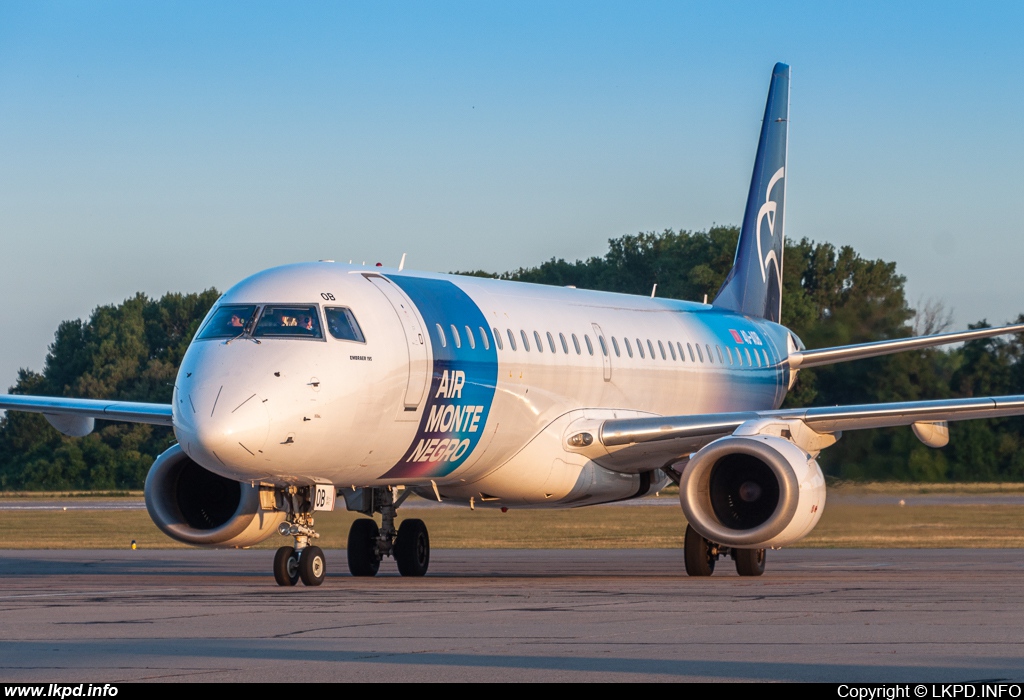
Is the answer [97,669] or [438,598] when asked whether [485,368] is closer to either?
[438,598]

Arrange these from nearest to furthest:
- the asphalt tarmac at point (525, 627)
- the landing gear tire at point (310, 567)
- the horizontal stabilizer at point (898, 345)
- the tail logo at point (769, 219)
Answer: the asphalt tarmac at point (525, 627)
the landing gear tire at point (310, 567)
the horizontal stabilizer at point (898, 345)
the tail logo at point (769, 219)

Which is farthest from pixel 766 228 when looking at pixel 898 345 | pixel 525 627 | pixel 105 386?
pixel 105 386

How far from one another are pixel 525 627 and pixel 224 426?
4558 millimetres

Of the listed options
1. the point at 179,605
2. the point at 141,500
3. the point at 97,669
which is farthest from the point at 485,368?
the point at 141,500

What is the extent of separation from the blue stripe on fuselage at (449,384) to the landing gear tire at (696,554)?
3.48m

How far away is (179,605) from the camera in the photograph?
14.9 meters

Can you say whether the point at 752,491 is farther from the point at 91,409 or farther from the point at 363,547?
the point at 91,409

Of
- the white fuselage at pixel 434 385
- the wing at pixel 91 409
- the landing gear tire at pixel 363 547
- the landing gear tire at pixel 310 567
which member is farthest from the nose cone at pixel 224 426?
the landing gear tire at pixel 363 547

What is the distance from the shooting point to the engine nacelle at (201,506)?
754 inches

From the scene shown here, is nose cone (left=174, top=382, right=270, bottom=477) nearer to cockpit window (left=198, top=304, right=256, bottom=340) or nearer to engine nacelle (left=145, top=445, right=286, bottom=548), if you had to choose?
cockpit window (left=198, top=304, right=256, bottom=340)

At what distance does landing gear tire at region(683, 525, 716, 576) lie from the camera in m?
20.5

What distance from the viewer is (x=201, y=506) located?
19.9 meters

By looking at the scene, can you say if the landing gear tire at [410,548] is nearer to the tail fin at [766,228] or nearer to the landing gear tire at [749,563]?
the landing gear tire at [749,563]

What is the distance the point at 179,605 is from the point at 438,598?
2.55 metres
